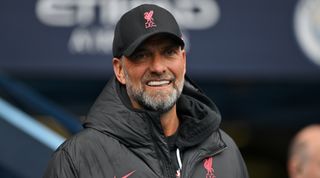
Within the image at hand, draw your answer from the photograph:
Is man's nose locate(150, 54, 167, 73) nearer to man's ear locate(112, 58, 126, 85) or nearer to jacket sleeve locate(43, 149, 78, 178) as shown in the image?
man's ear locate(112, 58, 126, 85)

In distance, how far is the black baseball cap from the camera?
342 cm

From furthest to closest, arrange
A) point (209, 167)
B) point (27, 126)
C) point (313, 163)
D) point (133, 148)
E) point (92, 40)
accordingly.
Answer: point (92, 40) < point (27, 126) < point (313, 163) < point (209, 167) < point (133, 148)

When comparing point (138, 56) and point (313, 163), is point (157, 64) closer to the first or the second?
point (138, 56)

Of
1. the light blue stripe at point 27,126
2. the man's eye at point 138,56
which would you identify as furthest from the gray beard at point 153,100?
the light blue stripe at point 27,126

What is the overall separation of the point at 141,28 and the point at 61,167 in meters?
0.59

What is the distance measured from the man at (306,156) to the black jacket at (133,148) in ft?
0.84

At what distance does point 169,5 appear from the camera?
22.2ft

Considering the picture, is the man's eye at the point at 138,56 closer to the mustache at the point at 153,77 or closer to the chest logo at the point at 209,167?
the mustache at the point at 153,77

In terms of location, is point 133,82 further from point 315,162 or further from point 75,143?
point 315,162

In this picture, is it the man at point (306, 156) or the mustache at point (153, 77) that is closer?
the mustache at point (153, 77)

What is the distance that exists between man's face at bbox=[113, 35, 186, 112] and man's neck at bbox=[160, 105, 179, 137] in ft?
0.24

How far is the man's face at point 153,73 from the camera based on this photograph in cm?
344

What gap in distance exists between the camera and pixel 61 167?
329 centimetres

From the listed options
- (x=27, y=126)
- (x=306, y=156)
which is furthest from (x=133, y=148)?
(x=27, y=126)
